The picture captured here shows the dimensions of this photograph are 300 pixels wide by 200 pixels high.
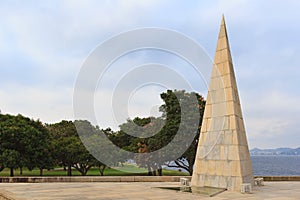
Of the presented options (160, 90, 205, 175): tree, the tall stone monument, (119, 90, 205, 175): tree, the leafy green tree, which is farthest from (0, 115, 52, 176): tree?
the tall stone monument

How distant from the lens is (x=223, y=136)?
13.3 meters

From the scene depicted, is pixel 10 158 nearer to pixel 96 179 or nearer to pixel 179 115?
pixel 96 179

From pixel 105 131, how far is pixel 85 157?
6.84m

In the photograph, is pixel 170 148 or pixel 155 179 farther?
pixel 170 148

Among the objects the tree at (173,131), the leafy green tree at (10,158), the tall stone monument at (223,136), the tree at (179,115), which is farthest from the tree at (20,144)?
the tall stone monument at (223,136)

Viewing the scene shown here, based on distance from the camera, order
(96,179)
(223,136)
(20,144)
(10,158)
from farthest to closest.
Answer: (20,144)
(10,158)
(96,179)
(223,136)

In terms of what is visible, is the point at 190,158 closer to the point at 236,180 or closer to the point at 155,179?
the point at 155,179

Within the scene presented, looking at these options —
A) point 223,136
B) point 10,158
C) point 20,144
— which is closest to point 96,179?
point 223,136

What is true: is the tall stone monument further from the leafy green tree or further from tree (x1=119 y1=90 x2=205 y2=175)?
the leafy green tree

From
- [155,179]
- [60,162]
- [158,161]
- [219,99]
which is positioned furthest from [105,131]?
[219,99]

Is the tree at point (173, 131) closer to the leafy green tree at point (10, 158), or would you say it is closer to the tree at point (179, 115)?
the tree at point (179, 115)

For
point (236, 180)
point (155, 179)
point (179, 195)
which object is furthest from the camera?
point (155, 179)

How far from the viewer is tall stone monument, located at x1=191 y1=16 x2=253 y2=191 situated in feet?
41.9

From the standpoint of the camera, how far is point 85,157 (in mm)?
32625
